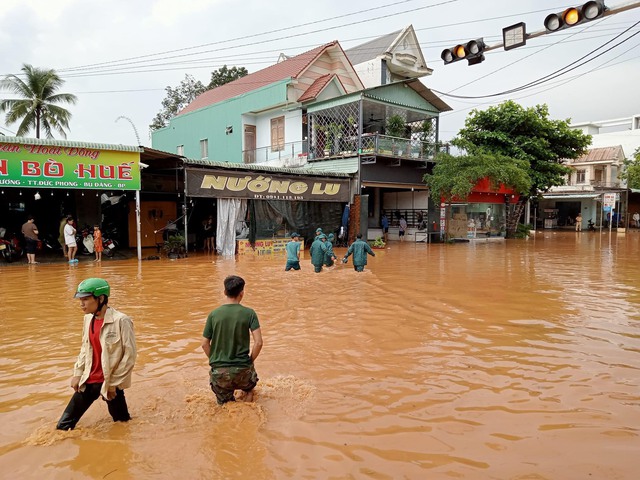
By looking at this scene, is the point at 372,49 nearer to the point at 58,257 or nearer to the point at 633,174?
the point at 58,257

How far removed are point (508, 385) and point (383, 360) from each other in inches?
58.4

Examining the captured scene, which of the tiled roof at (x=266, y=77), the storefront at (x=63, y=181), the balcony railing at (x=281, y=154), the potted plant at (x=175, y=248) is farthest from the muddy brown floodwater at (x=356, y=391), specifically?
the tiled roof at (x=266, y=77)

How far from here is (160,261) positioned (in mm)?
16328

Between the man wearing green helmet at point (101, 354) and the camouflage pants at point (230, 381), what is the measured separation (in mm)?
763

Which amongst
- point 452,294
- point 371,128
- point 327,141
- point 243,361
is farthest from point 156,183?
point 243,361

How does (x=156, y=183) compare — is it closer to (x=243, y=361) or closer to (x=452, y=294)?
(x=452, y=294)

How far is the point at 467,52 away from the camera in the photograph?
10156 mm

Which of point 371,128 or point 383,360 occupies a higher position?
point 371,128

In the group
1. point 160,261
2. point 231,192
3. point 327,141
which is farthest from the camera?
point 327,141

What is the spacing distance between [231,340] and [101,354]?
41.0 inches

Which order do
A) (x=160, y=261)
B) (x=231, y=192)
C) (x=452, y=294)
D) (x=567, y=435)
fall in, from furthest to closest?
(x=231, y=192)
(x=160, y=261)
(x=452, y=294)
(x=567, y=435)

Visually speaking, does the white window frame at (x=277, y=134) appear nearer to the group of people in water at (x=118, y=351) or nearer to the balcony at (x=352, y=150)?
the balcony at (x=352, y=150)

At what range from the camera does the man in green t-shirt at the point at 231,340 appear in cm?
410

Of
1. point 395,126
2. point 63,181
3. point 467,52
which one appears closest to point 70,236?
point 63,181
